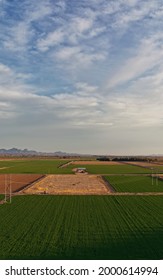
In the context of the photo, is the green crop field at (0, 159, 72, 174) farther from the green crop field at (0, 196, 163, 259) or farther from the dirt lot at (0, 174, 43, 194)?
the green crop field at (0, 196, 163, 259)

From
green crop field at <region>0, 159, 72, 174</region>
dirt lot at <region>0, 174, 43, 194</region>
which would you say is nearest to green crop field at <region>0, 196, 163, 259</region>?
dirt lot at <region>0, 174, 43, 194</region>

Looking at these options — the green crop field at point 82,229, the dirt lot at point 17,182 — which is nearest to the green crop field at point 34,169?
the dirt lot at point 17,182

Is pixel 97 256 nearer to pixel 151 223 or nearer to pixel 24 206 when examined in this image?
pixel 151 223

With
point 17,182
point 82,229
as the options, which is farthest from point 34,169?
point 82,229

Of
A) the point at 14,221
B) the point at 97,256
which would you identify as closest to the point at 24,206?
the point at 14,221

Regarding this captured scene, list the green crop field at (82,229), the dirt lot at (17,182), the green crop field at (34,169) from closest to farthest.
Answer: the green crop field at (82,229), the dirt lot at (17,182), the green crop field at (34,169)

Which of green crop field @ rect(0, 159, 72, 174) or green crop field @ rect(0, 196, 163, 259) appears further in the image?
green crop field @ rect(0, 159, 72, 174)

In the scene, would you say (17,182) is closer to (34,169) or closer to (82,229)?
(34,169)

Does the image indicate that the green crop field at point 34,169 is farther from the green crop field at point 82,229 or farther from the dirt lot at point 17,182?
the green crop field at point 82,229
